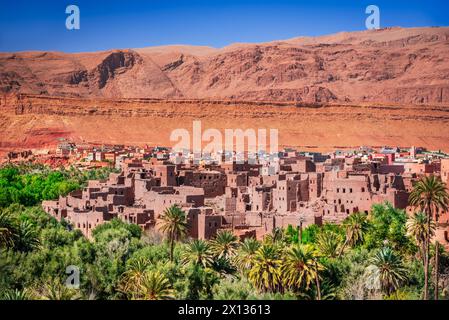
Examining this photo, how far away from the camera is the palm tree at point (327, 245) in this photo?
33719 millimetres

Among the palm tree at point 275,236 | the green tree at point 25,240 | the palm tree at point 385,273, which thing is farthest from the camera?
the palm tree at point 275,236

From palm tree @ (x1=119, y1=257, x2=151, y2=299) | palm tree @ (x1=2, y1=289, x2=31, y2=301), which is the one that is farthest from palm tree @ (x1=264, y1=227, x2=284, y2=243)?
palm tree @ (x1=2, y1=289, x2=31, y2=301)

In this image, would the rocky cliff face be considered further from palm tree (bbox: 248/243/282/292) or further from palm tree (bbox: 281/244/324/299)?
palm tree (bbox: 281/244/324/299)

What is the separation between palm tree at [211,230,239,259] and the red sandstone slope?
10242cm

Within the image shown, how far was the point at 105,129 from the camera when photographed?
112m

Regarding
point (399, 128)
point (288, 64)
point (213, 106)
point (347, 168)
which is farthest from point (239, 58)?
point (347, 168)

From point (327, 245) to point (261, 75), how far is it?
119 metres

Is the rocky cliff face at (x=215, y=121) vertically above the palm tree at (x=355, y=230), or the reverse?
the rocky cliff face at (x=215, y=121)

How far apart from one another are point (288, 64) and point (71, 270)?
125 meters

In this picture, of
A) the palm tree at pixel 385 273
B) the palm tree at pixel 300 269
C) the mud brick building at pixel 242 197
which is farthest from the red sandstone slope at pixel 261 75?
the palm tree at pixel 300 269

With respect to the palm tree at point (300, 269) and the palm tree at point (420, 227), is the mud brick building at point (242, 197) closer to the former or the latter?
the palm tree at point (420, 227)

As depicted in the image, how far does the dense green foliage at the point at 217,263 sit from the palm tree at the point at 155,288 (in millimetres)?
34

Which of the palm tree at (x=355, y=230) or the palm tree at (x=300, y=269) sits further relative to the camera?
the palm tree at (x=355, y=230)

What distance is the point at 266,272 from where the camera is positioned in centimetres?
2905
